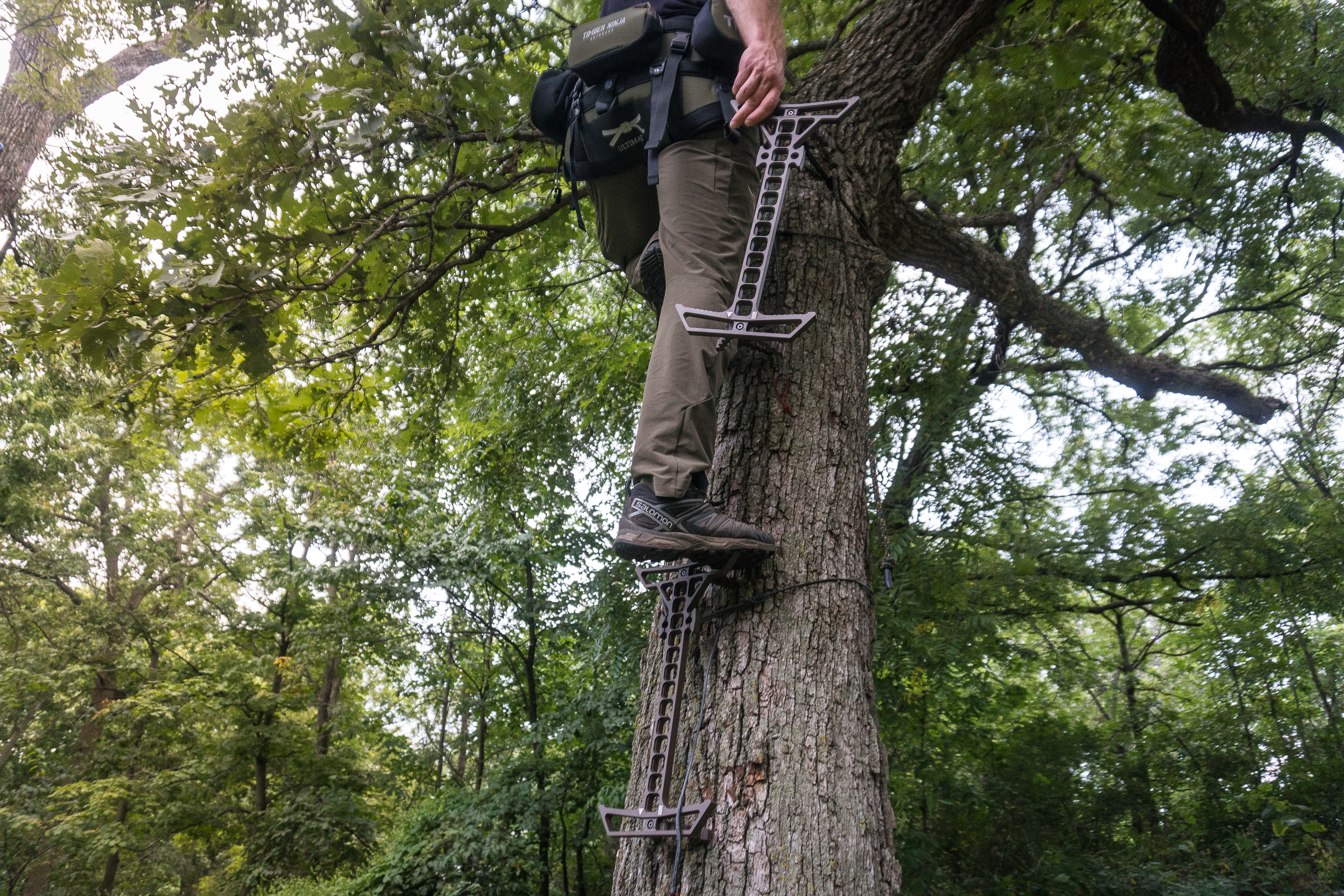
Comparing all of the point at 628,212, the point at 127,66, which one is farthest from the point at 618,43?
the point at 127,66

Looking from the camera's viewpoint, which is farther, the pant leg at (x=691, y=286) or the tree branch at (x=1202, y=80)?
the tree branch at (x=1202, y=80)

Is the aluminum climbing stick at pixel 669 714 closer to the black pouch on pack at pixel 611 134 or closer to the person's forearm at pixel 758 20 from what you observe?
the black pouch on pack at pixel 611 134

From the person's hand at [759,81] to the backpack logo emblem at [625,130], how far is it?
31 centimetres

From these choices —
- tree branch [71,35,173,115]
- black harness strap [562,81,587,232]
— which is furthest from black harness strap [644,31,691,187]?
tree branch [71,35,173,115]

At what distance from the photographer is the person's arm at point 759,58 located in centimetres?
197

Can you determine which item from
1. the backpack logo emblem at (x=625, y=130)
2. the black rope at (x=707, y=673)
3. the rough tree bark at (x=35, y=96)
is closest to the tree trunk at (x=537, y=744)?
the rough tree bark at (x=35, y=96)

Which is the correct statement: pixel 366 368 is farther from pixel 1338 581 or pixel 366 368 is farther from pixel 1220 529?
pixel 1338 581

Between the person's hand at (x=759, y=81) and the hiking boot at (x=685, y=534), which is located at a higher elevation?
the person's hand at (x=759, y=81)

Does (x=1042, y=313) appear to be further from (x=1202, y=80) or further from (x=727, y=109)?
(x=727, y=109)

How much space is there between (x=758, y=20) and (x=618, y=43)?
0.41 m

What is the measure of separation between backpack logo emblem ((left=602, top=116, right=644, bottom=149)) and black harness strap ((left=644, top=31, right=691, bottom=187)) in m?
0.04

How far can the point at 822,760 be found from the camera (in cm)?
158

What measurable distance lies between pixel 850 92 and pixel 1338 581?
6.34 metres

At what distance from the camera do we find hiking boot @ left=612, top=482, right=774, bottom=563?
1697 mm
